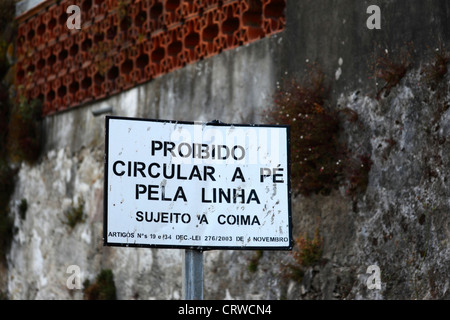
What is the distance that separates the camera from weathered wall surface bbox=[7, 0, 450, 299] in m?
7.98

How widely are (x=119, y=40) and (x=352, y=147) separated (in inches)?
203

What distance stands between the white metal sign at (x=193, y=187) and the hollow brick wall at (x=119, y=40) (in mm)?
5407

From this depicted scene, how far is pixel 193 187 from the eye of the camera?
197 inches

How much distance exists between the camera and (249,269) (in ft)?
33.6

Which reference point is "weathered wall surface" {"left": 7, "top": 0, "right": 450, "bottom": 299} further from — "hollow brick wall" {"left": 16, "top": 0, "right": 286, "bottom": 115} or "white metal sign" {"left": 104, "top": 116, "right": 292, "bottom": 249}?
"white metal sign" {"left": 104, "top": 116, "right": 292, "bottom": 249}

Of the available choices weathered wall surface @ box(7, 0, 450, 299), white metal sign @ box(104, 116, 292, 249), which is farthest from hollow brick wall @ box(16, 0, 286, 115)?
white metal sign @ box(104, 116, 292, 249)

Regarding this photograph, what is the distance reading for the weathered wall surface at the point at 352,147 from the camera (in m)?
7.98

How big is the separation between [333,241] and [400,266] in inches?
41.5

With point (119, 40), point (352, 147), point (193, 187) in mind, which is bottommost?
point (193, 187)

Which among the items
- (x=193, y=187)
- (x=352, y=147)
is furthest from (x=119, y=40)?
(x=193, y=187)

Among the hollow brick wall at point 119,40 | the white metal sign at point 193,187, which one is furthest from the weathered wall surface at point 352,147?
the white metal sign at point 193,187

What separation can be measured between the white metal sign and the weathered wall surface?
3.00 meters

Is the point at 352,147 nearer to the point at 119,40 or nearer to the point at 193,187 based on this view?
the point at 193,187

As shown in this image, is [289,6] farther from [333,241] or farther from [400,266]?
[400,266]
